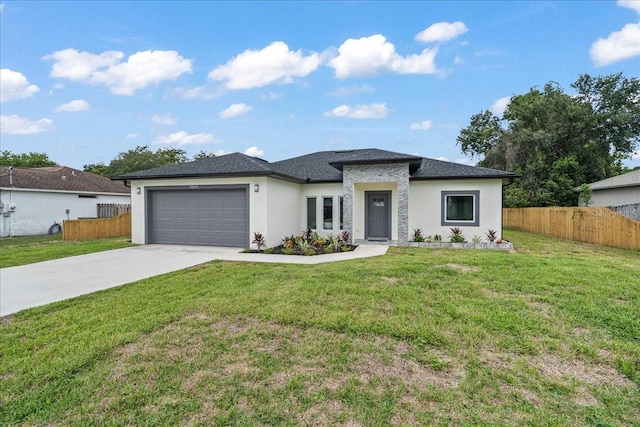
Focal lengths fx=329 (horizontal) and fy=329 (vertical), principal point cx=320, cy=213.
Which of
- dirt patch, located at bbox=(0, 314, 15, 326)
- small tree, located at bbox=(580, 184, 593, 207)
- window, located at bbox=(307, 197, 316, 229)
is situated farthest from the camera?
small tree, located at bbox=(580, 184, 593, 207)

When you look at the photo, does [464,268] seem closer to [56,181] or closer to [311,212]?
[311,212]

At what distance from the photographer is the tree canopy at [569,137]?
2194 cm

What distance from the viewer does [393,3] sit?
42.8ft

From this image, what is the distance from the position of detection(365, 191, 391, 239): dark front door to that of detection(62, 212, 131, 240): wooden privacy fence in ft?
41.4

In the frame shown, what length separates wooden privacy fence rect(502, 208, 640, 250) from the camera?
12.3 meters

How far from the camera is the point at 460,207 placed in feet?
42.6

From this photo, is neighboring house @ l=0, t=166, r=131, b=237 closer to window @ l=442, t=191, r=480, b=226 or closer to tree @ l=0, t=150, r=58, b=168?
tree @ l=0, t=150, r=58, b=168

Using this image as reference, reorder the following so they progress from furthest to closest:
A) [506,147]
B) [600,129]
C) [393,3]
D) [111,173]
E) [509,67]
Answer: [111,173]
[506,147]
[600,129]
[509,67]
[393,3]

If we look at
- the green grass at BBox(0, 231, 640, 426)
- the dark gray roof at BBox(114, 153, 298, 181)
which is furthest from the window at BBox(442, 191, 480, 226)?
the green grass at BBox(0, 231, 640, 426)

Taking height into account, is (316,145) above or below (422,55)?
below

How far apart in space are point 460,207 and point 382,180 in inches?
132

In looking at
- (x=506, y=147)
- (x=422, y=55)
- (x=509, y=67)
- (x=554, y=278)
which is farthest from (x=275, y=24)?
(x=506, y=147)

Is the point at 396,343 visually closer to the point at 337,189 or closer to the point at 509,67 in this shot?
the point at 337,189

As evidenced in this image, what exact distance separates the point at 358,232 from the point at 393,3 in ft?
30.4
